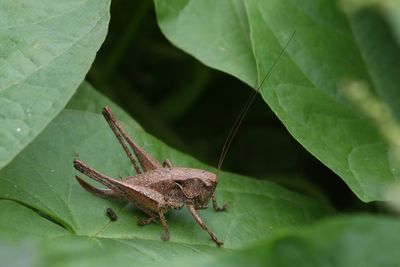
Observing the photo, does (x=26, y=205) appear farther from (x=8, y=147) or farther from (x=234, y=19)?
(x=234, y=19)

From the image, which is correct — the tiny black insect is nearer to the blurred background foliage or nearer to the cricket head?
the cricket head

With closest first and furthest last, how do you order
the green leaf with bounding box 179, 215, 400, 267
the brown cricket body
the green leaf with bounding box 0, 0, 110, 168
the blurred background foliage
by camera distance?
1. the green leaf with bounding box 179, 215, 400, 267
2. the green leaf with bounding box 0, 0, 110, 168
3. the brown cricket body
4. the blurred background foliage

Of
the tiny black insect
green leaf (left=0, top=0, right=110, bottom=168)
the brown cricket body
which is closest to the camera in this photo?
green leaf (left=0, top=0, right=110, bottom=168)

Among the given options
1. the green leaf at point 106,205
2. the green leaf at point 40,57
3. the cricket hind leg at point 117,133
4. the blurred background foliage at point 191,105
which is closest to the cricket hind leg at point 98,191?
the green leaf at point 106,205

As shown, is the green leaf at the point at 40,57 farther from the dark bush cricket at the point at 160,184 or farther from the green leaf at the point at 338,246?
the green leaf at the point at 338,246

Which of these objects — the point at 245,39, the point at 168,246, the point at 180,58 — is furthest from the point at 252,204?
the point at 180,58

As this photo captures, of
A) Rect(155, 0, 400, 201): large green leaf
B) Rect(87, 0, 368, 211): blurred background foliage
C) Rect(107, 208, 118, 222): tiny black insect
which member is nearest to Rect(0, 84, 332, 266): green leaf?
Rect(107, 208, 118, 222): tiny black insect
